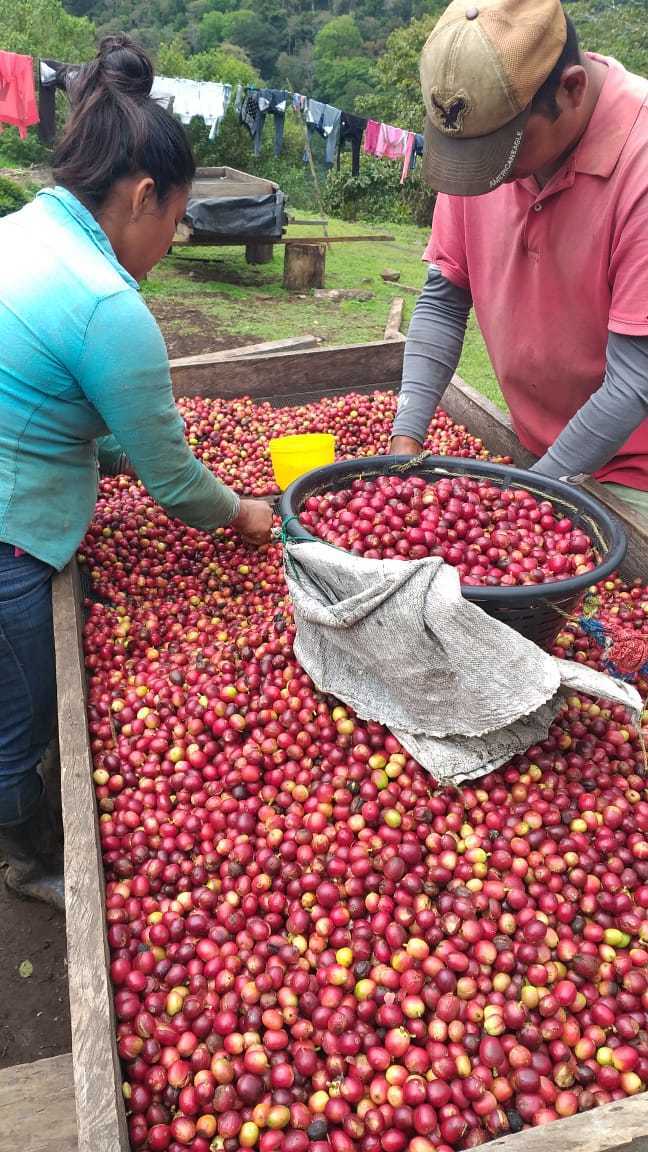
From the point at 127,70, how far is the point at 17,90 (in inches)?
623

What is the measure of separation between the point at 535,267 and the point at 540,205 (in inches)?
9.0

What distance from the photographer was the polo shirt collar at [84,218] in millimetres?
2287

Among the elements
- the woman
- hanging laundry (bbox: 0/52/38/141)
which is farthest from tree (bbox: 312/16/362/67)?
the woman

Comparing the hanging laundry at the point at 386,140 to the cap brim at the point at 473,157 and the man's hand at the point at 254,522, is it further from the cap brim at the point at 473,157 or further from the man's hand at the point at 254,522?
the cap brim at the point at 473,157

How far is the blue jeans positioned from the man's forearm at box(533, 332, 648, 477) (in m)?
1.94

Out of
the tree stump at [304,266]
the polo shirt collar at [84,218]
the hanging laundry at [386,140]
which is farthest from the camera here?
the hanging laundry at [386,140]

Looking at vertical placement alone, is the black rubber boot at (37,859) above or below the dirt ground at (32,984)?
above

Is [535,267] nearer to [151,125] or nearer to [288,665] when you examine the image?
[151,125]

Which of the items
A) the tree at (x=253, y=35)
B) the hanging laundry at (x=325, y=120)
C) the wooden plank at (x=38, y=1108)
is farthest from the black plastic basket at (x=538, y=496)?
the tree at (x=253, y=35)

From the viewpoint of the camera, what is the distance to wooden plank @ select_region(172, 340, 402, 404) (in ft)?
17.7

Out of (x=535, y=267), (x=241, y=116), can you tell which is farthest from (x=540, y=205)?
(x=241, y=116)

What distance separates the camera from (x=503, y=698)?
6.47 feet

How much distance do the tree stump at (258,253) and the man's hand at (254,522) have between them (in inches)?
486

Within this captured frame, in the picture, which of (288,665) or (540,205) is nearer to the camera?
(288,665)
